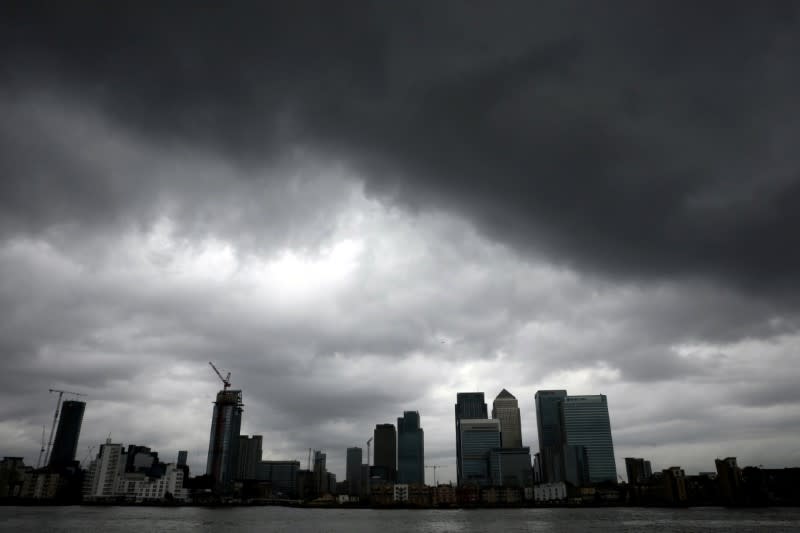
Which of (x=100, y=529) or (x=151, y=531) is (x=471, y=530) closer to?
(x=151, y=531)

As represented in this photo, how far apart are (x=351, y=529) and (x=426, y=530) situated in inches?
698

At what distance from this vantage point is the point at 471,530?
413 ft

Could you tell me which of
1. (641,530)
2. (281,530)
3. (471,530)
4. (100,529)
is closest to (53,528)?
(100,529)

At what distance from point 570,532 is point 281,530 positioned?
213 ft

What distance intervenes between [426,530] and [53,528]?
8254cm

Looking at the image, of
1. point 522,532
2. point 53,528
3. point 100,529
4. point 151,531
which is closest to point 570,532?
point 522,532

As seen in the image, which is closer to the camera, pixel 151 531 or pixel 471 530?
pixel 151 531

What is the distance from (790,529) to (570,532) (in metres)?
48.1

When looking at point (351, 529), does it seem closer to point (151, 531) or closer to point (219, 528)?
point (219, 528)

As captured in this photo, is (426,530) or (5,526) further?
(426,530)

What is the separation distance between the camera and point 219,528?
427 ft

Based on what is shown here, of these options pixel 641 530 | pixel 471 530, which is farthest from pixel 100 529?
pixel 641 530

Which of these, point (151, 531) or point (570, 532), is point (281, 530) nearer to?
point (151, 531)

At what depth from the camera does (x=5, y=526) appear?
120 metres
